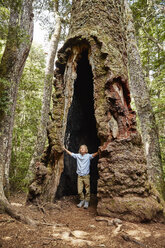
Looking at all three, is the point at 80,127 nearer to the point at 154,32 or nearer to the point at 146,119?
the point at 146,119

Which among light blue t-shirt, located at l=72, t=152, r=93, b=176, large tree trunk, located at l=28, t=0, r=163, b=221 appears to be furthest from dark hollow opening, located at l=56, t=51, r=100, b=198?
light blue t-shirt, located at l=72, t=152, r=93, b=176

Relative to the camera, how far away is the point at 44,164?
5.00 metres

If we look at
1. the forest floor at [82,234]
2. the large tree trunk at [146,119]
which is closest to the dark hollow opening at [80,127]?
the large tree trunk at [146,119]

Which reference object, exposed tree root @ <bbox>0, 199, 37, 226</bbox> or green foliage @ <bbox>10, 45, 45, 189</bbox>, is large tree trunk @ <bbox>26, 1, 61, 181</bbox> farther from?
exposed tree root @ <bbox>0, 199, 37, 226</bbox>

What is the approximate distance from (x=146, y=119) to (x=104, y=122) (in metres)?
3.61

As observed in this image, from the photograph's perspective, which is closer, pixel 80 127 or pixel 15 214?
pixel 15 214

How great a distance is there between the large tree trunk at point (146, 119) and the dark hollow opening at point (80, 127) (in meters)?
2.07

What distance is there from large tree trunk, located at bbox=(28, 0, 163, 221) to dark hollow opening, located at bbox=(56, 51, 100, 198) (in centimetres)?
4

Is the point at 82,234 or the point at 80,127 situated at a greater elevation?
the point at 80,127

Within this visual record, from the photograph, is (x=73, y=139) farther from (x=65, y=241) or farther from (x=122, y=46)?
(x=65, y=241)

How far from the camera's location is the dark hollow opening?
5922 millimetres

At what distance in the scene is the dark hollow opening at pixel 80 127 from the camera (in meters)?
5.92

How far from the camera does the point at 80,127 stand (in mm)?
6949

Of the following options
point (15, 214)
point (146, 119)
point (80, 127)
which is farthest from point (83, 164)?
point (146, 119)
